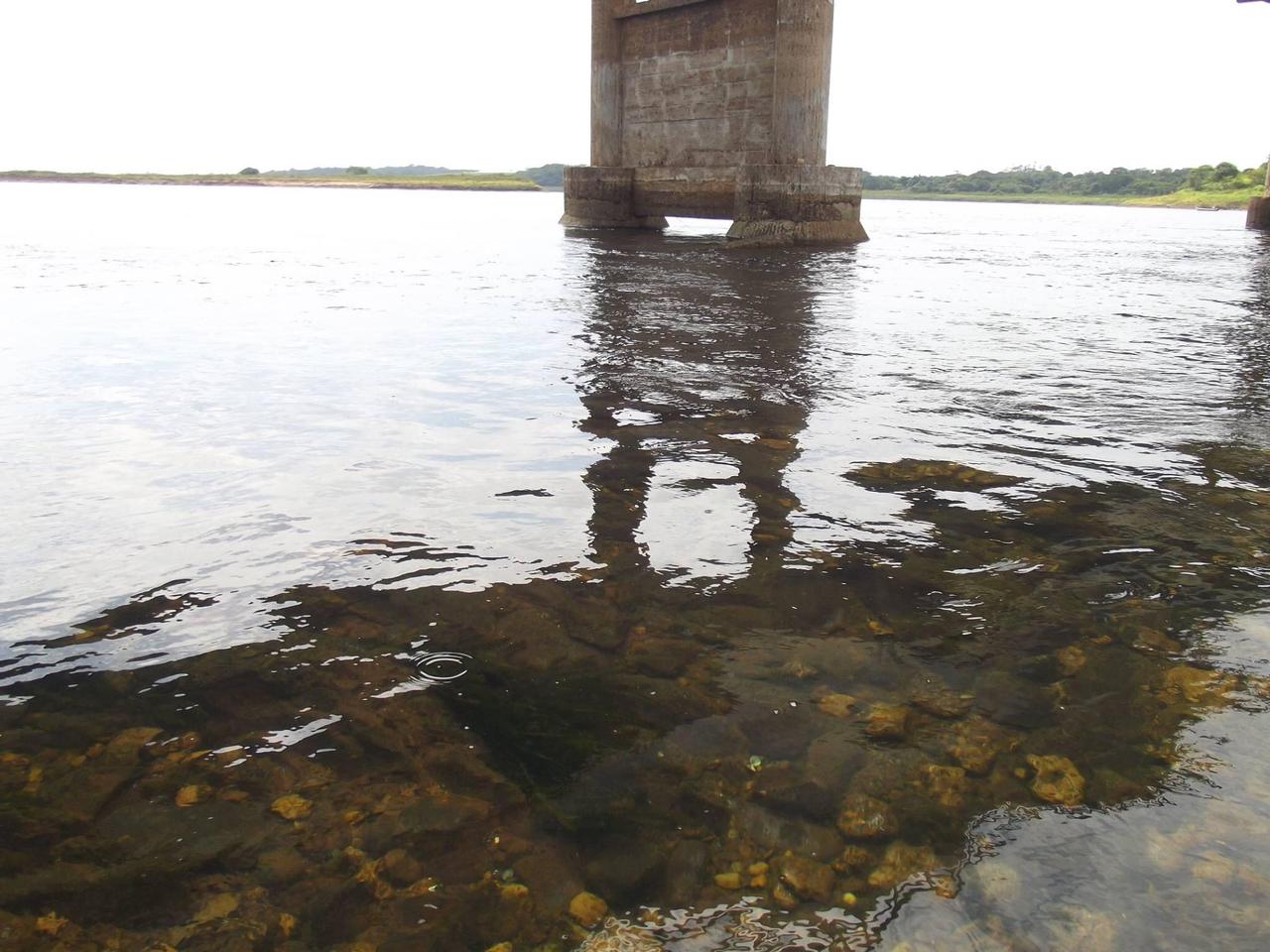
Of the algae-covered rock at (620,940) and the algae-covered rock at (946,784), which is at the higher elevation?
the algae-covered rock at (946,784)

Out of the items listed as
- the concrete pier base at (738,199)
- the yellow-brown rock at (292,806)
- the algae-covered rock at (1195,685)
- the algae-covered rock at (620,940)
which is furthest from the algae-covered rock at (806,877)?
the concrete pier base at (738,199)

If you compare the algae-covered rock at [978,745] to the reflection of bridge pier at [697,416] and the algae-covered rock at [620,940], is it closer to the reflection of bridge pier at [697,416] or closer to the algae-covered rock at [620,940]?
the algae-covered rock at [620,940]

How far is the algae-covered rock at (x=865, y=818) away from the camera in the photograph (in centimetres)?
178

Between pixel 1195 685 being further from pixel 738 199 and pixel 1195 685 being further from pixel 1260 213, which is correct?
pixel 1260 213

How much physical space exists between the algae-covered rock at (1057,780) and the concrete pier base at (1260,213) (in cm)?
3515

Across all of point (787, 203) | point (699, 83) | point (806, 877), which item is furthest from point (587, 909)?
point (699, 83)

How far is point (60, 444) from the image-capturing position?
167 inches

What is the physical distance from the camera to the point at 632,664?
236 cm

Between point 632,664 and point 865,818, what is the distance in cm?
74

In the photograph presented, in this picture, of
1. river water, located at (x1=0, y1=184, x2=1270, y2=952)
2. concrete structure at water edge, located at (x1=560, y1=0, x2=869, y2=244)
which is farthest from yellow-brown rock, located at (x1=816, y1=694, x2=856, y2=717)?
concrete structure at water edge, located at (x1=560, y1=0, x2=869, y2=244)

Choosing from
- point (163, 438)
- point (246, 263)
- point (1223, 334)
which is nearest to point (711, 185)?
point (246, 263)

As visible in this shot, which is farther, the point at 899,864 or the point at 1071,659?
the point at 1071,659

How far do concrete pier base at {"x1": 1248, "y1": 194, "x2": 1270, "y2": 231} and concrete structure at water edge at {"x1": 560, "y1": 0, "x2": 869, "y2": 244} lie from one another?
18354 mm

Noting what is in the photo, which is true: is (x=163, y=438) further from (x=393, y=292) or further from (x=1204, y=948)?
(x=393, y=292)
